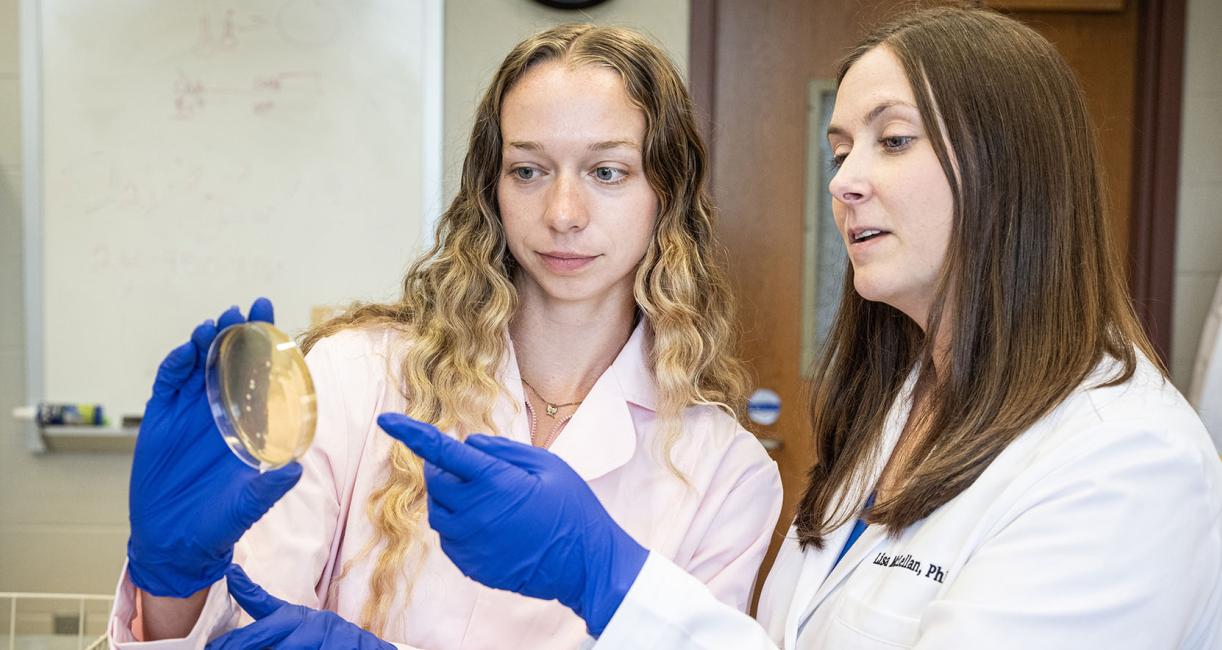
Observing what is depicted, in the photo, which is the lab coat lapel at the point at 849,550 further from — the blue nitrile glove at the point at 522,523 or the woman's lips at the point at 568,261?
the woman's lips at the point at 568,261

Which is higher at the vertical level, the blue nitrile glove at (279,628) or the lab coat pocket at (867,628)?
the lab coat pocket at (867,628)

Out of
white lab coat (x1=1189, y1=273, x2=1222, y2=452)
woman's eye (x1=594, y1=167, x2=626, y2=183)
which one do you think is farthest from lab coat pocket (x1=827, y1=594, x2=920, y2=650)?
white lab coat (x1=1189, y1=273, x2=1222, y2=452)

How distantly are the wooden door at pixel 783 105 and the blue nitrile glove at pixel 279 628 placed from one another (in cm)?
162

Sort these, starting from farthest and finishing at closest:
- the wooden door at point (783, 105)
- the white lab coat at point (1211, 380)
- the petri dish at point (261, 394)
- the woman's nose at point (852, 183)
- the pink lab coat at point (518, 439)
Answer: the wooden door at point (783, 105)
the white lab coat at point (1211, 380)
the pink lab coat at point (518, 439)
the woman's nose at point (852, 183)
the petri dish at point (261, 394)

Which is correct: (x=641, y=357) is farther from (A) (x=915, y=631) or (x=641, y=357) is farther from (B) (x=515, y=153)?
(A) (x=915, y=631)

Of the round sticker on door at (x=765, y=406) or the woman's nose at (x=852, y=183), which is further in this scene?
the round sticker on door at (x=765, y=406)

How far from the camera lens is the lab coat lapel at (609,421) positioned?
130 cm

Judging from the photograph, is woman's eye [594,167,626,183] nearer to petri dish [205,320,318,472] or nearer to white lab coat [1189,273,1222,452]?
petri dish [205,320,318,472]

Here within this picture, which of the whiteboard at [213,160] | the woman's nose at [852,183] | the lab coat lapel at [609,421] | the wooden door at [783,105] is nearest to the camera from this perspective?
the woman's nose at [852,183]

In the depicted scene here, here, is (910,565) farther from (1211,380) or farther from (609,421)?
(1211,380)

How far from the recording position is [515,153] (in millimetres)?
1305

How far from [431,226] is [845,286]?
129 cm

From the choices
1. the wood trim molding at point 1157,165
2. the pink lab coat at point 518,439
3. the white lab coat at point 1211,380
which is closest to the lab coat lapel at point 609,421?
the pink lab coat at point 518,439

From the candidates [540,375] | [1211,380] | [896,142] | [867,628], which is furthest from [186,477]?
[1211,380]
